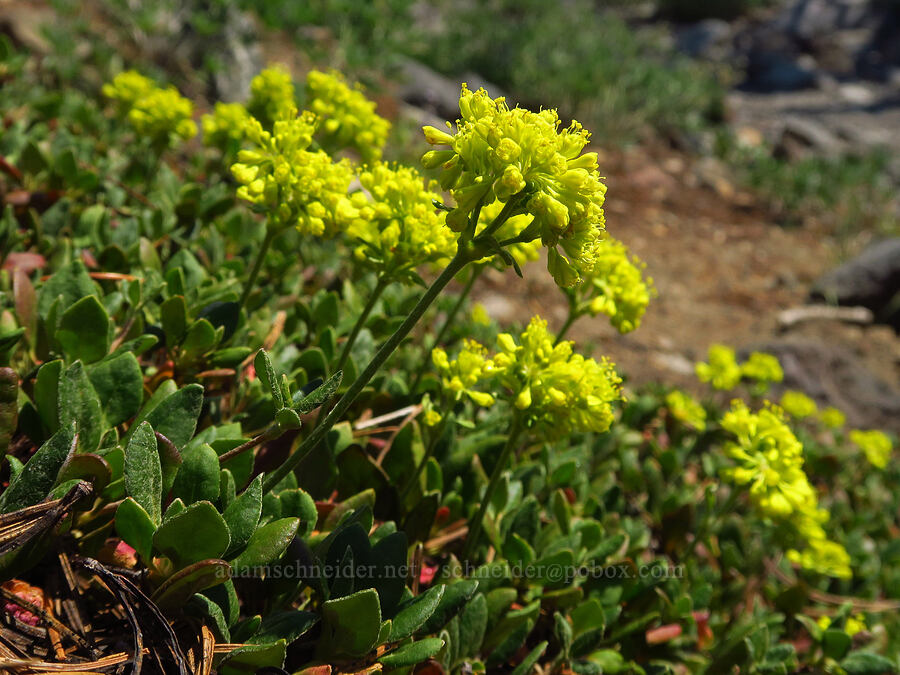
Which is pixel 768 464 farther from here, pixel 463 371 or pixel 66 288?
pixel 66 288

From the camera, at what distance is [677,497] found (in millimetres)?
3613

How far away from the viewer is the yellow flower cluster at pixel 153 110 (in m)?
3.62

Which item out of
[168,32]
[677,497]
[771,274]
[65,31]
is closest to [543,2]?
[771,274]

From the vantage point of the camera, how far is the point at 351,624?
191 cm

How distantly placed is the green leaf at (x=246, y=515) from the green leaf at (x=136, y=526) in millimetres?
181

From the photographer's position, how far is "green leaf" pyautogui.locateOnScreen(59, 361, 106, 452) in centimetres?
199

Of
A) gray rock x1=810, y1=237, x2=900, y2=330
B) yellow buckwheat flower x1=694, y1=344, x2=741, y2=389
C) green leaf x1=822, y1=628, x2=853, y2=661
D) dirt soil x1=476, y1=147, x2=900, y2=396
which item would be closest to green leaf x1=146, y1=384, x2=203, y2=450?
green leaf x1=822, y1=628, x2=853, y2=661

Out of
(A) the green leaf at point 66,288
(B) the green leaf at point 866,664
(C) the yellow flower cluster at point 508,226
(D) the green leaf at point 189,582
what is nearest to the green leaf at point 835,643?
(B) the green leaf at point 866,664

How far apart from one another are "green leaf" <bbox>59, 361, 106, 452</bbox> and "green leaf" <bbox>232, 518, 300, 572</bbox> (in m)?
0.56

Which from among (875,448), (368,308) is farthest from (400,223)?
(875,448)

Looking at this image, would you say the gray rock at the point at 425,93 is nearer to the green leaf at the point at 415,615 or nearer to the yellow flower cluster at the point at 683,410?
the yellow flower cluster at the point at 683,410

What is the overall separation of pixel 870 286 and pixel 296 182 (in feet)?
25.8

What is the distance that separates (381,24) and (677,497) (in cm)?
878

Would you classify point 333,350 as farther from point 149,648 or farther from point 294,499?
point 149,648
